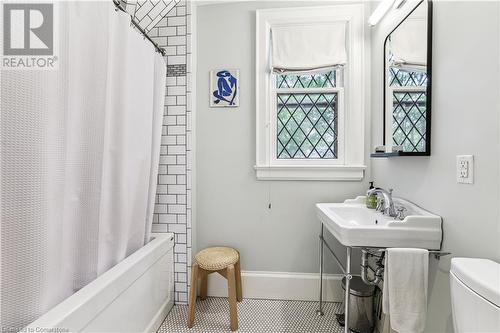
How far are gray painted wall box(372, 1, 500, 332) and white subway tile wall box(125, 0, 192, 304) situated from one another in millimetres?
1523

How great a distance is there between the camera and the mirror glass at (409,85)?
123cm

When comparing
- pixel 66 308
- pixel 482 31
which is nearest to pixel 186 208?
pixel 66 308

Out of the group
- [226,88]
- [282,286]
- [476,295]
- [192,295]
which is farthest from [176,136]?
[476,295]

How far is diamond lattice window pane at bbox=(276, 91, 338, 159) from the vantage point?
199 cm

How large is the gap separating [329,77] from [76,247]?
200 centimetres

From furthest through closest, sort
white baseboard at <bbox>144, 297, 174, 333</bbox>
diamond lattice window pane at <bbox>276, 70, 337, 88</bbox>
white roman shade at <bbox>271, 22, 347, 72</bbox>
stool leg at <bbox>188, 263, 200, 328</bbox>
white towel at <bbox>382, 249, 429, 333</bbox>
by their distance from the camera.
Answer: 1. diamond lattice window pane at <bbox>276, 70, 337, 88</bbox>
2. white roman shade at <bbox>271, 22, 347, 72</bbox>
3. stool leg at <bbox>188, 263, 200, 328</bbox>
4. white baseboard at <bbox>144, 297, 174, 333</bbox>
5. white towel at <bbox>382, 249, 429, 333</bbox>

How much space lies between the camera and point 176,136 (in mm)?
1899

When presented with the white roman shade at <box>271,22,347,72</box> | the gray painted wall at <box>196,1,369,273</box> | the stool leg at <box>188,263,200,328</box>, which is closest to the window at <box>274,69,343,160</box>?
the white roman shade at <box>271,22,347,72</box>

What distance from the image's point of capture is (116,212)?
1.33 metres

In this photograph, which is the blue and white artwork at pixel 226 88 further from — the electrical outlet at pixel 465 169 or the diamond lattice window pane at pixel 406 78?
the electrical outlet at pixel 465 169

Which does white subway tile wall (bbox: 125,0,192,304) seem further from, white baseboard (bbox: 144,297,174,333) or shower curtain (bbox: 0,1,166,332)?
shower curtain (bbox: 0,1,166,332)

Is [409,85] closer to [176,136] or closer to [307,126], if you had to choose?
[307,126]

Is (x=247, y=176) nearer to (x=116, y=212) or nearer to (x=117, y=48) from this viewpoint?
(x=116, y=212)

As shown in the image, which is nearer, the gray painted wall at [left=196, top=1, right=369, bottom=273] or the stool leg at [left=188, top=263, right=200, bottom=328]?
the stool leg at [left=188, top=263, right=200, bottom=328]
